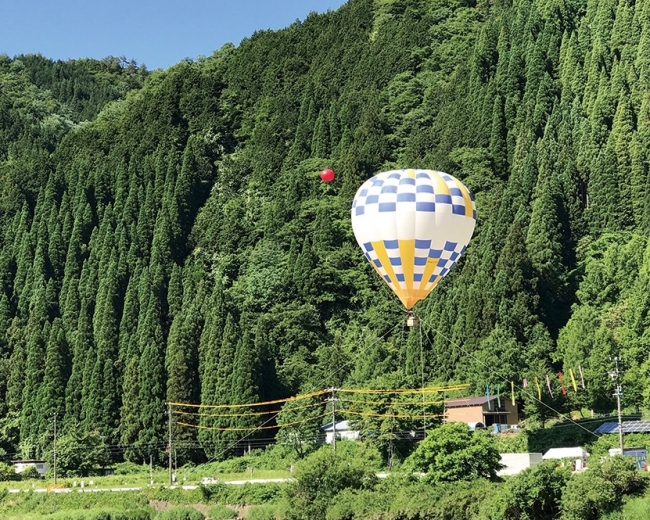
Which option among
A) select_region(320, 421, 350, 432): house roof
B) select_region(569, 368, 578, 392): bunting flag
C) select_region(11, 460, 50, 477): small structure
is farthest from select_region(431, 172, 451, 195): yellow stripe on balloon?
select_region(11, 460, 50, 477): small structure

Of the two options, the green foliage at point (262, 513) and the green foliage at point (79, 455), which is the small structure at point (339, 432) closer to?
the green foliage at point (79, 455)

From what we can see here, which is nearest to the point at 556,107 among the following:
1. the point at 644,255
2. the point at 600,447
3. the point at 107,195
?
the point at 644,255

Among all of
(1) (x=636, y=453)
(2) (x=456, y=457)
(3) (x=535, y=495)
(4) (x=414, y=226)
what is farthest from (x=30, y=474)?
(3) (x=535, y=495)

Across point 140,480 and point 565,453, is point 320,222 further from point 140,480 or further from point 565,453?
point 565,453

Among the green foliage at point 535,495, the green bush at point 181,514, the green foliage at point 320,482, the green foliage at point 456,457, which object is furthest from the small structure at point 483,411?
the green foliage at point 535,495

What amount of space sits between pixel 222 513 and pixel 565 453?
1395cm

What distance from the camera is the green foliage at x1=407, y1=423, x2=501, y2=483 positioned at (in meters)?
48.9

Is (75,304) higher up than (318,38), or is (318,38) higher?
(318,38)

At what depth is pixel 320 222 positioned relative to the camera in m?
91.8

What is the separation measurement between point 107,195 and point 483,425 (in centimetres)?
4693

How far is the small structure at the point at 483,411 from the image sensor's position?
63.7 metres

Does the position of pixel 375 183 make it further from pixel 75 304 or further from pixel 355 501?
pixel 75 304

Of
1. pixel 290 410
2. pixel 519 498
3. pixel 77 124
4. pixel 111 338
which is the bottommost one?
pixel 519 498

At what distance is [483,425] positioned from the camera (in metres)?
63.3
